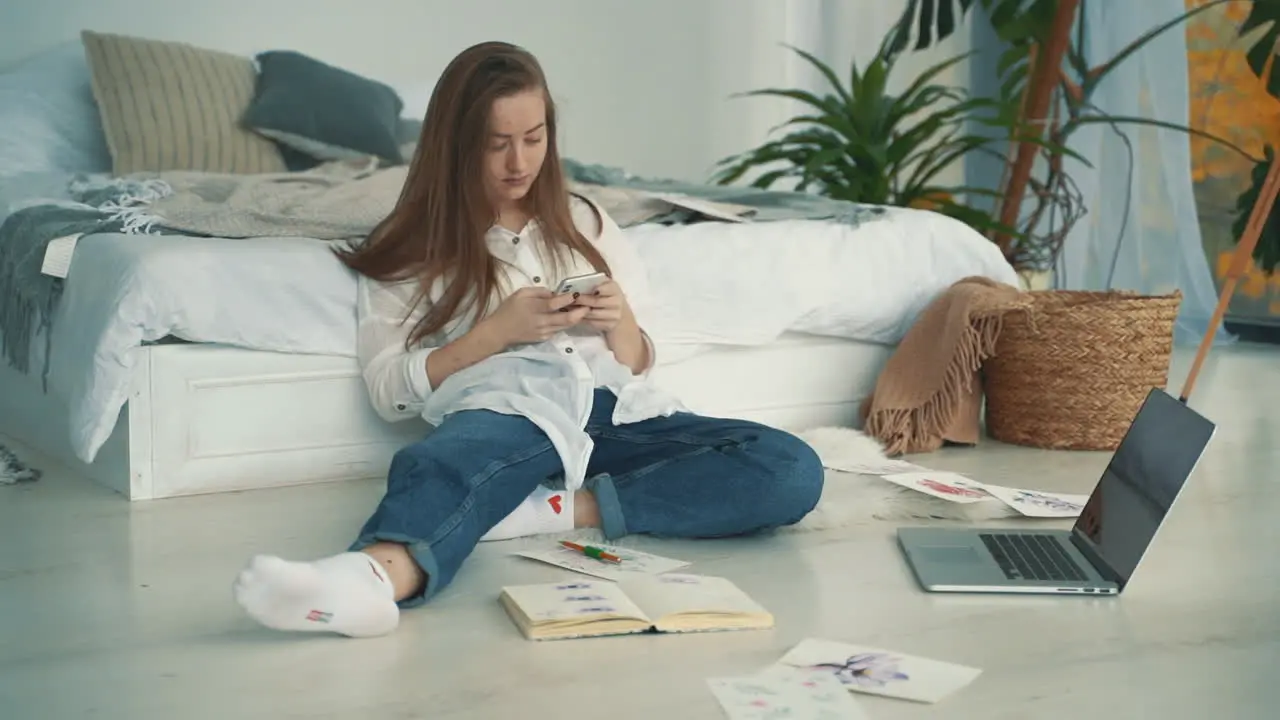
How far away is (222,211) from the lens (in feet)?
8.50

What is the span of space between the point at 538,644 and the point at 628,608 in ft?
0.37

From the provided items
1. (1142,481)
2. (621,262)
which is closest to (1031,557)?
(1142,481)

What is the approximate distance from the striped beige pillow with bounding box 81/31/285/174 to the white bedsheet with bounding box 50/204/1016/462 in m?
1.15

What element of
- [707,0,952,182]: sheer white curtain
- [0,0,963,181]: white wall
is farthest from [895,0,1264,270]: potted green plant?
[0,0,963,181]: white wall

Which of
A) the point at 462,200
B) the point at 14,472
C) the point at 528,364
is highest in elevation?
the point at 462,200

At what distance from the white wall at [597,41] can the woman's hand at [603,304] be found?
7.23 ft

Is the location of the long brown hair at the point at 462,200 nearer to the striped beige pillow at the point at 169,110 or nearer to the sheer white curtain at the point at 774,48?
the striped beige pillow at the point at 169,110

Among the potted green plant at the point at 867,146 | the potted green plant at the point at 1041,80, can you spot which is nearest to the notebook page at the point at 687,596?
the potted green plant at the point at 867,146

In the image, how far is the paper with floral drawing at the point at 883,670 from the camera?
5.00 feet

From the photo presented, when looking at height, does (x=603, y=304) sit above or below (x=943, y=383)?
above

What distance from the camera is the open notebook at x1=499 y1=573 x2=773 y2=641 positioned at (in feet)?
5.54

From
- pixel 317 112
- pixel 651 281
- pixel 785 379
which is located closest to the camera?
pixel 651 281

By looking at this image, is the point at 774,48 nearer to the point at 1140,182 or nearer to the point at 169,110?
the point at 1140,182

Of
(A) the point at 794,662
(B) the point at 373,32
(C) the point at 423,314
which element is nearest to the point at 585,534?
(C) the point at 423,314
